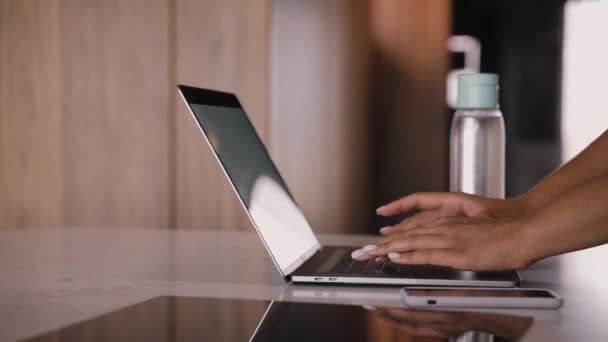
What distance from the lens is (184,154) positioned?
2.80 m

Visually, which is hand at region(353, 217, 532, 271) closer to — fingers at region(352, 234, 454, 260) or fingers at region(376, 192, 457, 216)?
fingers at region(352, 234, 454, 260)

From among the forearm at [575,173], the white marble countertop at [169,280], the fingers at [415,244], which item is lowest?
the white marble countertop at [169,280]

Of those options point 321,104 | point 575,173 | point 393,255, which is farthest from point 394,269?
point 321,104

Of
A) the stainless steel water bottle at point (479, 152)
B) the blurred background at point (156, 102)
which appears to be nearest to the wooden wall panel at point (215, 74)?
the blurred background at point (156, 102)

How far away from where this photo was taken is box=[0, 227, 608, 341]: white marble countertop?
718 mm

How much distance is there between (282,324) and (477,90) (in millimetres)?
650

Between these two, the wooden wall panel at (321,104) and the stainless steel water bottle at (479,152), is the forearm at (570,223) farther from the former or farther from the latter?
the wooden wall panel at (321,104)

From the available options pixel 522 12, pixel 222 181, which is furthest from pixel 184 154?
pixel 522 12

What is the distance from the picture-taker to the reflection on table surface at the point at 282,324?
2.08 ft

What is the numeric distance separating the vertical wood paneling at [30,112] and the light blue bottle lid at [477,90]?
→ 75.5 inches

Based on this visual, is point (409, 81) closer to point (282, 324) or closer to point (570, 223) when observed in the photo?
point (570, 223)

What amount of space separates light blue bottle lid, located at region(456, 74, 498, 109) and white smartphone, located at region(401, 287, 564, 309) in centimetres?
48

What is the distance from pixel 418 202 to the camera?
1.18 metres

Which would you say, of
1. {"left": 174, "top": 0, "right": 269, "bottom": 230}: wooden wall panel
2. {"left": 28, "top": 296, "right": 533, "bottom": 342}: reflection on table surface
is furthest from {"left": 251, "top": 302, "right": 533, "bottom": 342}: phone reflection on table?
{"left": 174, "top": 0, "right": 269, "bottom": 230}: wooden wall panel
